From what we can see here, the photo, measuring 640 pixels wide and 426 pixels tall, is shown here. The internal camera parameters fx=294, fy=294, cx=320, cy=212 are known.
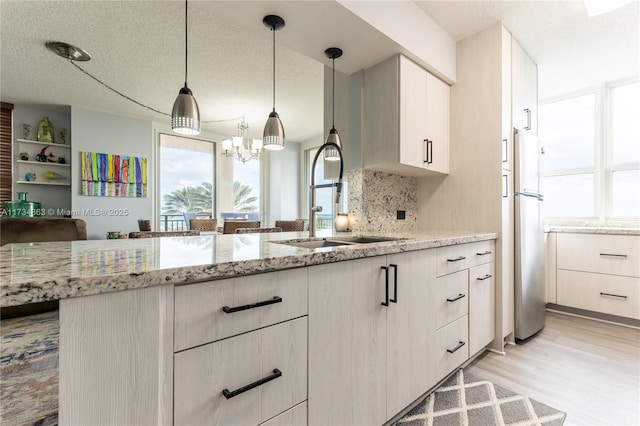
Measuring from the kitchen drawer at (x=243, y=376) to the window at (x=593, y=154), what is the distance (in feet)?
13.2

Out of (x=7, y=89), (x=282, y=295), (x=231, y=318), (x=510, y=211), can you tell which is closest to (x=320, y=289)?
(x=282, y=295)

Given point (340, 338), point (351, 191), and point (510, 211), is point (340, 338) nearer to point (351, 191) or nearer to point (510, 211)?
point (351, 191)

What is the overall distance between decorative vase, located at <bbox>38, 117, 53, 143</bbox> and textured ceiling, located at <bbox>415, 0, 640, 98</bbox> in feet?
18.4

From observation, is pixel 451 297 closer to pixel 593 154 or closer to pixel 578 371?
pixel 578 371

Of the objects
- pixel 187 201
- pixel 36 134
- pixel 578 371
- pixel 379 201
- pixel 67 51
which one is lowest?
pixel 578 371

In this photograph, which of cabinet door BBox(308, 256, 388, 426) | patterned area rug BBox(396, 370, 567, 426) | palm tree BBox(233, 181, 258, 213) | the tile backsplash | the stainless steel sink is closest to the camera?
cabinet door BBox(308, 256, 388, 426)

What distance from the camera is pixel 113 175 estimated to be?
4863 mm

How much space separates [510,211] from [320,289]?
6.64 ft

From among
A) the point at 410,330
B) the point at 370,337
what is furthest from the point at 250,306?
the point at 410,330

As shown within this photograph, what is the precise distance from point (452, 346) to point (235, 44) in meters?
3.17

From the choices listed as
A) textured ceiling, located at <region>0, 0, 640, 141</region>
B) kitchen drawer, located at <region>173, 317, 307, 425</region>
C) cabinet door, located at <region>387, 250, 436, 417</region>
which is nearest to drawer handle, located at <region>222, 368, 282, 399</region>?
kitchen drawer, located at <region>173, 317, 307, 425</region>

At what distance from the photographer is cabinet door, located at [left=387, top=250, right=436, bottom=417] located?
1299 mm

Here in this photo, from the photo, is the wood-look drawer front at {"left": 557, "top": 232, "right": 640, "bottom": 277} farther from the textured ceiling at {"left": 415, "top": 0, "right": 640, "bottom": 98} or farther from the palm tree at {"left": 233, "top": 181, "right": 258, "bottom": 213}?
the palm tree at {"left": 233, "top": 181, "right": 258, "bottom": 213}

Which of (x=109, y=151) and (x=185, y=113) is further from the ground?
(x=109, y=151)
